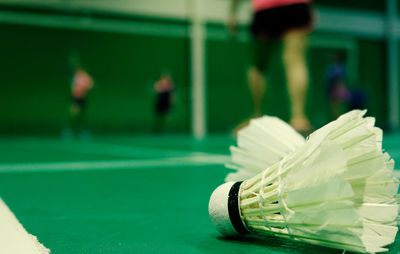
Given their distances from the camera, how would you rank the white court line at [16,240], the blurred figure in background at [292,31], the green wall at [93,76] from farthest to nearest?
the green wall at [93,76] → the blurred figure in background at [292,31] → the white court line at [16,240]

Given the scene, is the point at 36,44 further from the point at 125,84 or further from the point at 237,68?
the point at 237,68

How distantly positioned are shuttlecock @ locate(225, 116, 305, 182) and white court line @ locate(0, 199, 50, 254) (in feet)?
1.18

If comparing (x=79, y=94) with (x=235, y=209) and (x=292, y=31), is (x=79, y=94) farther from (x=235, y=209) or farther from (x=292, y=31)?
(x=235, y=209)

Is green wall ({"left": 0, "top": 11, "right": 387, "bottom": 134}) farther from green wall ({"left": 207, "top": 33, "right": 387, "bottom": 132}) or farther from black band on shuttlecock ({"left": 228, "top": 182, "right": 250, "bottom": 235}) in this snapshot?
black band on shuttlecock ({"left": 228, "top": 182, "right": 250, "bottom": 235})

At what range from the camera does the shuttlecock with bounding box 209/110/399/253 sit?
1.86 feet

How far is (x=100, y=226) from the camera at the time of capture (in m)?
0.90

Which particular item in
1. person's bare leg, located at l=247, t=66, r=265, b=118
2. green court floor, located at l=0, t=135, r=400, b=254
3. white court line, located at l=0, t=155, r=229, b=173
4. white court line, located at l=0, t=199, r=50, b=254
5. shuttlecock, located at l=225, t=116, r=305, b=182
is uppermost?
person's bare leg, located at l=247, t=66, r=265, b=118

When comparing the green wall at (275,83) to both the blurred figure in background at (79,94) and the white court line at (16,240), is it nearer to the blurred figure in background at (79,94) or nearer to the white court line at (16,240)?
the blurred figure in background at (79,94)

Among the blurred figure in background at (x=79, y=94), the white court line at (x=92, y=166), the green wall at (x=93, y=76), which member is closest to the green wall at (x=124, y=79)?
the green wall at (x=93, y=76)

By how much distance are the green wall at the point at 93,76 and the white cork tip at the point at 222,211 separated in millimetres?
9591

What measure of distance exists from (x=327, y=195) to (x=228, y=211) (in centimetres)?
18

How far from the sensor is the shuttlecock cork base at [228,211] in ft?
2.32

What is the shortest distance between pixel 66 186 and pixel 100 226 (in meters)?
0.67

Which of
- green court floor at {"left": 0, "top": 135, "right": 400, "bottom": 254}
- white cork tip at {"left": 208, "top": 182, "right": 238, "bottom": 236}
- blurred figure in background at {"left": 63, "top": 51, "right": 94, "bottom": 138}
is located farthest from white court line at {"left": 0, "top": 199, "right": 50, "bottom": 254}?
blurred figure in background at {"left": 63, "top": 51, "right": 94, "bottom": 138}
